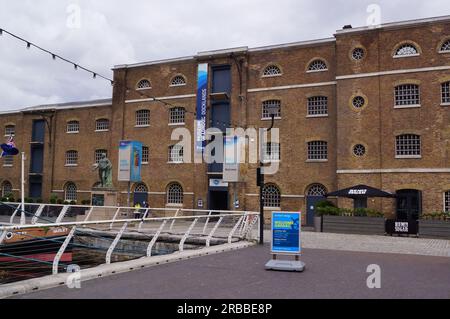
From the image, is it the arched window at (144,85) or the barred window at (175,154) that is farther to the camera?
the arched window at (144,85)

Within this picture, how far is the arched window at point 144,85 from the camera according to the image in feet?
112

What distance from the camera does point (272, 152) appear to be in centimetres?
2912

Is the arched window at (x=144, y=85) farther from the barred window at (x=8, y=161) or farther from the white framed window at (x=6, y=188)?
the white framed window at (x=6, y=188)

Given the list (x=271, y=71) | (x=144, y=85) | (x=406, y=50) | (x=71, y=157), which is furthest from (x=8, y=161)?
(x=406, y=50)

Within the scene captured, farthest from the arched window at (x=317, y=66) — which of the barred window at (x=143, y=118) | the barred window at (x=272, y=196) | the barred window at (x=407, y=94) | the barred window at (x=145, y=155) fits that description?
the barred window at (x=145, y=155)

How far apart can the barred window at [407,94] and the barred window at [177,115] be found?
14615 millimetres

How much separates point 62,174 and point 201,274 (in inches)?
1223

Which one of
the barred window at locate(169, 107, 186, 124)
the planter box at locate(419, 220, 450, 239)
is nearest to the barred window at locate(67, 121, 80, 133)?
the barred window at locate(169, 107, 186, 124)

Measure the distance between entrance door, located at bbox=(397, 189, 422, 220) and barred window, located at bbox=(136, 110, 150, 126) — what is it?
61.3 feet

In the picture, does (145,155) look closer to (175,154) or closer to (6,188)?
(175,154)

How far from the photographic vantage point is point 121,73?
3500 centimetres

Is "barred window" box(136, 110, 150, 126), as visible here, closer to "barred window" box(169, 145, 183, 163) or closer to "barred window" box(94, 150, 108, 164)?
"barred window" box(169, 145, 183, 163)
